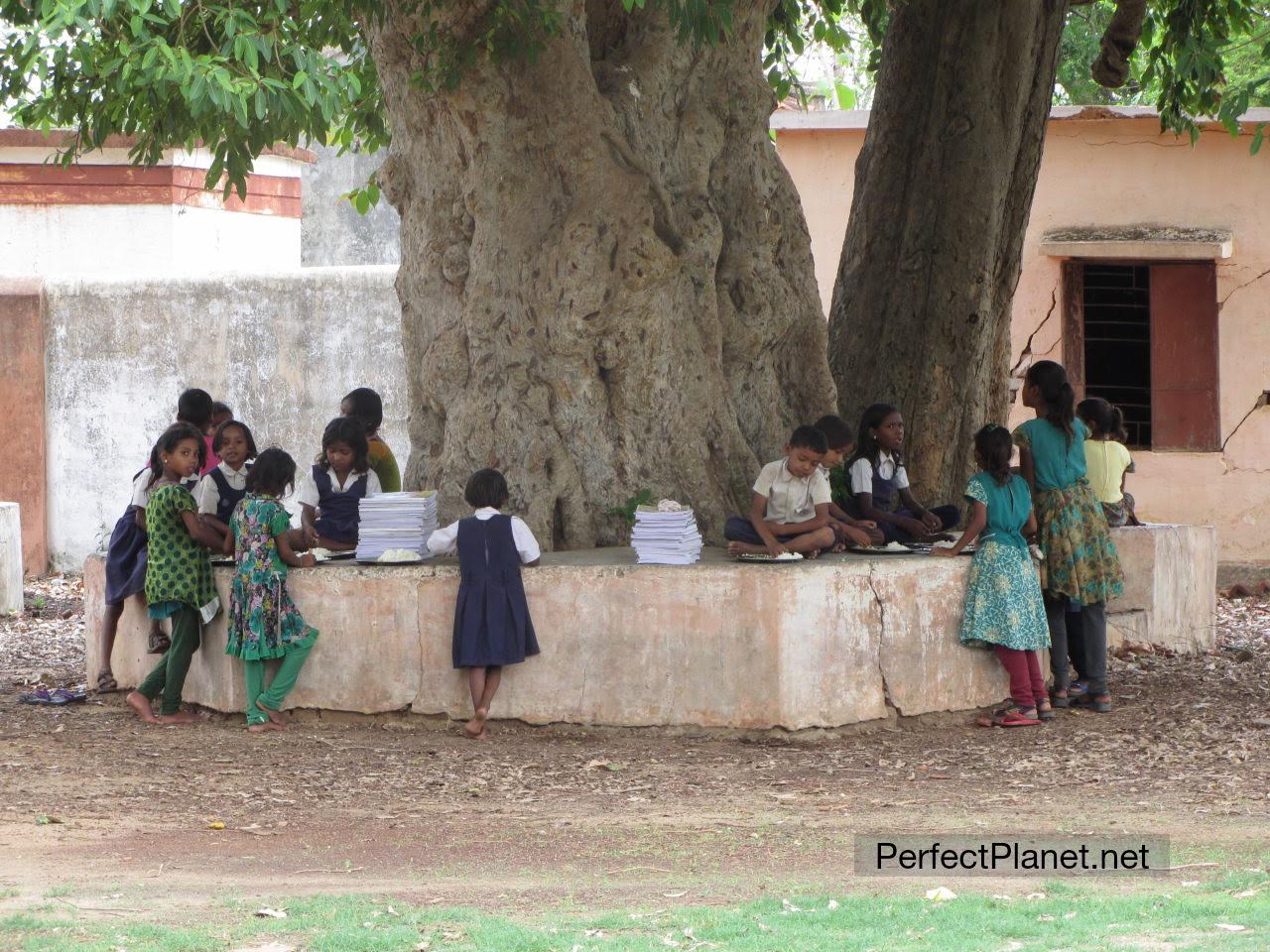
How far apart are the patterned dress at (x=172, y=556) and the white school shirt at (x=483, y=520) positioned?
3.60ft

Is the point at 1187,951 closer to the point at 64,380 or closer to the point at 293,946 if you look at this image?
the point at 293,946

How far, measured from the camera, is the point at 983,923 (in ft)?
15.9

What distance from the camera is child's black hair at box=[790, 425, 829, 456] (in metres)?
7.89

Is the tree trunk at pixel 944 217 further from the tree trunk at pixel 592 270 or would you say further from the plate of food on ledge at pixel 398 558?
the plate of food on ledge at pixel 398 558

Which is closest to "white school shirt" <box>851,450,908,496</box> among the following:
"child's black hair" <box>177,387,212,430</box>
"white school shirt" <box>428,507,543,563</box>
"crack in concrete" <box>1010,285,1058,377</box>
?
"white school shirt" <box>428,507,543,563</box>

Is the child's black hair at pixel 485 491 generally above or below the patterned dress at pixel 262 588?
above

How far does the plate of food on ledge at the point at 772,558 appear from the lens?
7863mm

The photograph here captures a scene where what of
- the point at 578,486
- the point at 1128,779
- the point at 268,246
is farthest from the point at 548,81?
the point at 268,246

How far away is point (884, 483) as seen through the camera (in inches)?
353

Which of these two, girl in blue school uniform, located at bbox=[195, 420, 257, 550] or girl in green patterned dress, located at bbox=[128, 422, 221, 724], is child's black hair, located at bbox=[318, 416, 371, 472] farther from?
girl in green patterned dress, located at bbox=[128, 422, 221, 724]

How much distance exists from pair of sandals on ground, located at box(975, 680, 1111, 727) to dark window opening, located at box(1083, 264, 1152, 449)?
6.31m

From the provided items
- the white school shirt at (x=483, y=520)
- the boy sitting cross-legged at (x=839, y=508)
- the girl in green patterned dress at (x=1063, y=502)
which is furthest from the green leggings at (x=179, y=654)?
the girl in green patterned dress at (x=1063, y=502)

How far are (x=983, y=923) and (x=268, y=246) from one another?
15037 millimetres

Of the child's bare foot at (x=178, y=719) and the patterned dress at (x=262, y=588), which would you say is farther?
the child's bare foot at (x=178, y=719)
